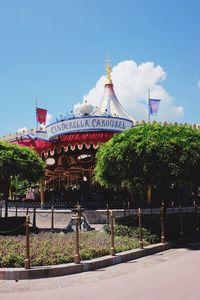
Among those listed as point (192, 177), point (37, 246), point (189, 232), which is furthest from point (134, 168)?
point (37, 246)

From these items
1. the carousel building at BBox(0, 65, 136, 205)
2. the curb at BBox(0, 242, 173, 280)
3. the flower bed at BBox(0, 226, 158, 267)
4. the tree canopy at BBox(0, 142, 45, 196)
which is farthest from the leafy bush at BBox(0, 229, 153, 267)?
the carousel building at BBox(0, 65, 136, 205)

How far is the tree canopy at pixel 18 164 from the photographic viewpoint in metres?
15.6

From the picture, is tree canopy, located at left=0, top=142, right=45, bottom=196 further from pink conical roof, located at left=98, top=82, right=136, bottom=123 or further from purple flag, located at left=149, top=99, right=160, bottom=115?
purple flag, located at left=149, top=99, right=160, bottom=115

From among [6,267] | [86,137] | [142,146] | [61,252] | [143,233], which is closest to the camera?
[6,267]

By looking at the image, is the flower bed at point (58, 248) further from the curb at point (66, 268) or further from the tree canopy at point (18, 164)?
the tree canopy at point (18, 164)

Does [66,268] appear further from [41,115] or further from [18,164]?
[41,115]

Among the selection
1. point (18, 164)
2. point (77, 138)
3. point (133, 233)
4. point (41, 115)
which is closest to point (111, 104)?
point (41, 115)

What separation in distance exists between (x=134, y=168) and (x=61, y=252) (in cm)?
490

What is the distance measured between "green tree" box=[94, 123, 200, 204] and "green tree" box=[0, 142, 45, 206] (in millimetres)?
3945

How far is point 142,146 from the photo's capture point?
42.2ft

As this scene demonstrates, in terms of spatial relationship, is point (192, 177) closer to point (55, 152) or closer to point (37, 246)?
point (37, 246)

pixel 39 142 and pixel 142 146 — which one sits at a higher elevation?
pixel 39 142

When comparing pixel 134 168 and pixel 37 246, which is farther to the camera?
pixel 134 168

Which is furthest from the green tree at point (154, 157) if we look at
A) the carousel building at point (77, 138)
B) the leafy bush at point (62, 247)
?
the carousel building at point (77, 138)
